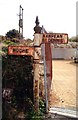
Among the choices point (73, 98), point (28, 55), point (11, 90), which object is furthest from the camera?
point (73, 98)

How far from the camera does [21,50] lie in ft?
21.5

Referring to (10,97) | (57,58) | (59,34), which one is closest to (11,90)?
(10,97)

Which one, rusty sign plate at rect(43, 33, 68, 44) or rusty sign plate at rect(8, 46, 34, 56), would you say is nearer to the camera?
rusty sign plate at rect(8, 46, 34, 56)

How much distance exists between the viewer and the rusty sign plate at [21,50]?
6.50 meters

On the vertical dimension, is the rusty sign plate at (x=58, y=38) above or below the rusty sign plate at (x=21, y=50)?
above

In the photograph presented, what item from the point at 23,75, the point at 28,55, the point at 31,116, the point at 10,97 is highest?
the point at 28,55

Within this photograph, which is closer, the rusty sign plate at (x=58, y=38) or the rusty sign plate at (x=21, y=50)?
the rusty sign plate at (x=21, y=50)

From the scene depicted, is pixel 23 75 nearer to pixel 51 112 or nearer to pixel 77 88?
pixel 51 112

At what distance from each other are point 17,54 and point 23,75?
72 centimetres

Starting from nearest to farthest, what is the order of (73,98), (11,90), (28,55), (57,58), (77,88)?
(28,55), (11,90), (73,98), (77,88), (57,58)

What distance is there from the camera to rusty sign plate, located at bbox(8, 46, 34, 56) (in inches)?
256

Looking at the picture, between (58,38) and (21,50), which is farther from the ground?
(58,38)

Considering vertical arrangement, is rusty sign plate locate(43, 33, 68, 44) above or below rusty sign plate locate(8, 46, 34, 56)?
above

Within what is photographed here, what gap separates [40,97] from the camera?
7242mm
